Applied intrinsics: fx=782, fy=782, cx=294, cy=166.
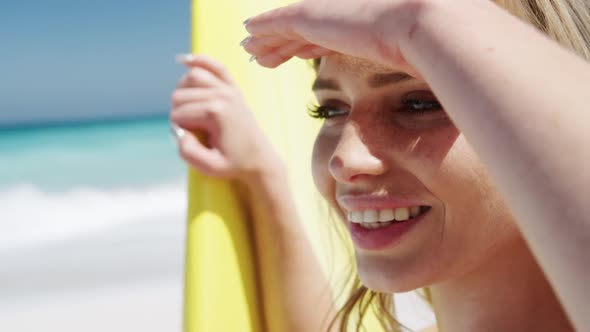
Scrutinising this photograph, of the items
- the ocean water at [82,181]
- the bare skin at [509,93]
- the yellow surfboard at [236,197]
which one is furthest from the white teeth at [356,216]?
the ocean water at [82,181]

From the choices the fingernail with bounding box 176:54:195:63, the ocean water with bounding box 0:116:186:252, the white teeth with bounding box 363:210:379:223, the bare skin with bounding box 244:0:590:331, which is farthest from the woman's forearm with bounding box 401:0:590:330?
the ocean water with bounding box 0:116:186:252

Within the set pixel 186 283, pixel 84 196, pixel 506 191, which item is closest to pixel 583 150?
pixel 506 191

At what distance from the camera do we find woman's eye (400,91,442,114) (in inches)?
31.4

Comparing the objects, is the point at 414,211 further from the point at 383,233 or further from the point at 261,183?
the point at 261,183

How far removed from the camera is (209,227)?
1.33 m

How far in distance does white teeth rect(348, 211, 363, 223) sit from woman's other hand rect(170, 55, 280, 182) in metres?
0.50

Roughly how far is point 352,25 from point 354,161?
0.60ft

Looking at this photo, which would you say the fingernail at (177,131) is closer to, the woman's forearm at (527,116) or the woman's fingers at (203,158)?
the woman's fingers at (203,158)

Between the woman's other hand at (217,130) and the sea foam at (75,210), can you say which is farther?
the sea foam at (75,210)

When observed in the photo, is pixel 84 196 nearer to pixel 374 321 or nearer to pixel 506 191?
pixel 374 321

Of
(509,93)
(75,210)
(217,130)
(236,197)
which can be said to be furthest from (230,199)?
(75,210)

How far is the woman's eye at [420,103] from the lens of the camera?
31.4 inches

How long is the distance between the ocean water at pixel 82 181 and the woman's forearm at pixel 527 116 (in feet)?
13.2

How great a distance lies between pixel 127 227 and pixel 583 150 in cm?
435
